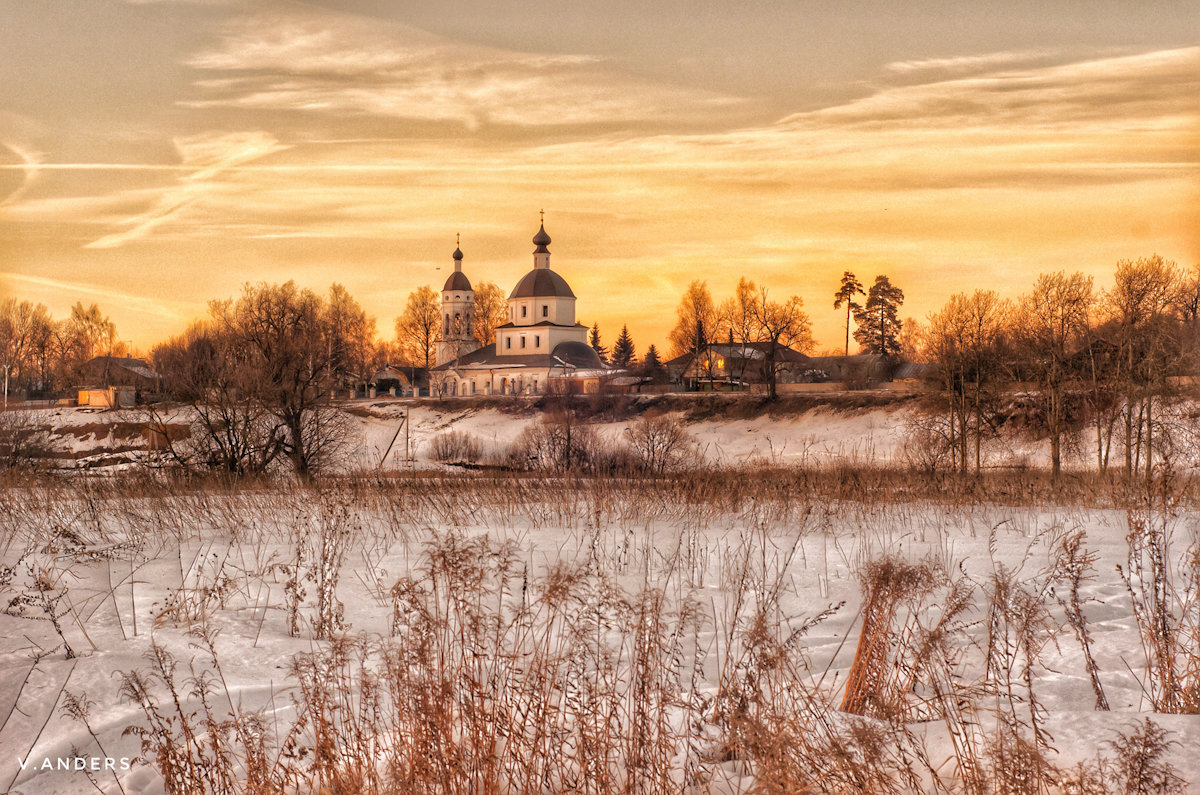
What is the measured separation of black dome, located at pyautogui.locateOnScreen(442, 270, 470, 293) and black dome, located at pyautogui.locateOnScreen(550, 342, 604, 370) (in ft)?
63.1

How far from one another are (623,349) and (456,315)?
20.5 meters

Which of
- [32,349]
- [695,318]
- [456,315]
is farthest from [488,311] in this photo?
[32,349]

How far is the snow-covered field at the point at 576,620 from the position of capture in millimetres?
4809

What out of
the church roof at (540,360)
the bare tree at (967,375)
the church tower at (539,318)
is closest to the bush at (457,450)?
the bare tree at (967,375)

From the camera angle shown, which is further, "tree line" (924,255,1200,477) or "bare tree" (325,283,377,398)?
"bare tree" (325,283,377,398)

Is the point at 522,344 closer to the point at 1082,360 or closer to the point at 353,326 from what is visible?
the point at 353,326

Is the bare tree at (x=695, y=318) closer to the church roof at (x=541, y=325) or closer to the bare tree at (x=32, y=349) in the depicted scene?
the church roof at (x=541, y=325)

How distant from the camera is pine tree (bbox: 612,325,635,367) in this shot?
11706 cm

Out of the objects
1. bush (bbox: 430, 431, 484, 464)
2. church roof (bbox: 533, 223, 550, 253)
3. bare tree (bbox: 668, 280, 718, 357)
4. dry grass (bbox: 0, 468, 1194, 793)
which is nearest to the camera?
dry grass (bbox: 0, 468, 1194, 793)

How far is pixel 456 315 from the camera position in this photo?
363 feet

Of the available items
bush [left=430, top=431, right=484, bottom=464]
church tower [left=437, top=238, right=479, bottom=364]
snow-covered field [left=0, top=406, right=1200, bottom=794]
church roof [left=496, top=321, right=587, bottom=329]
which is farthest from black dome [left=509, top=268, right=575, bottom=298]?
snow-covered field [left=0, top=406, right=1200, bottom=794]

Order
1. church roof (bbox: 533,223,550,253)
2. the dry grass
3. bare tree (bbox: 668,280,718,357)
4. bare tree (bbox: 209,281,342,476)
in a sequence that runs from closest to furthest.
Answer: the dry grass < bare tree (bbox: 209,281,342,476) < bare tree (bbox: 668,280,718,357) < church roof (bbox: 533,223,550,253)

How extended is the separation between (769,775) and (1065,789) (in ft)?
4.02

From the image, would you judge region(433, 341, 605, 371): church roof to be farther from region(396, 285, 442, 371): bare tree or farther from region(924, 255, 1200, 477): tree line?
region(924, 255, 1200, 477): tree line
